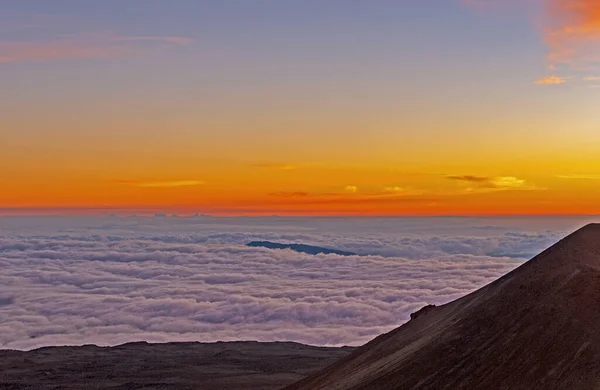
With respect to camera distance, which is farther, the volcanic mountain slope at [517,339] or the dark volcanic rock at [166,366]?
the dark volcanic rock at [166,366]

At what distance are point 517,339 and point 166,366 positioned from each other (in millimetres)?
62390

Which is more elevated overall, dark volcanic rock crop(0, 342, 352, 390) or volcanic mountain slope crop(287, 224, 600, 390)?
volcanic mountain slope crop(287, 224, 600, 390)

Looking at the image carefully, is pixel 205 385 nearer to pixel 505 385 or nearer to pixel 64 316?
pixel 505 385

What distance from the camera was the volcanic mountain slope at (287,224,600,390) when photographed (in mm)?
31139

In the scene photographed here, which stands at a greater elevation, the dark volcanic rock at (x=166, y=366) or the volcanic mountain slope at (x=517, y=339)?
the volcanic mountain slope at (x=517, y=339)

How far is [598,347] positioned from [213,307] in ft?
568

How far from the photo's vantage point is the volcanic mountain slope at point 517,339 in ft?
102

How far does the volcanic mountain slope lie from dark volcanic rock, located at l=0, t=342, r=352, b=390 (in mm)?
26986

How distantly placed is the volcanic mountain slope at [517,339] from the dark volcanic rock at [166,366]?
2699 centimetres

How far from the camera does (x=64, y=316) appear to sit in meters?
191

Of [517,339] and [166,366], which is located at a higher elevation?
[517,339]

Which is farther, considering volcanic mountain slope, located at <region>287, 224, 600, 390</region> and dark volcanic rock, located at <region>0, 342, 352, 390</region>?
dark volcanic rock, located at <region>0, 342, 352, 390</region>

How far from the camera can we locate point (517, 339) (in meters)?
34.0

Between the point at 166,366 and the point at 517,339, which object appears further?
the point at 166,366
